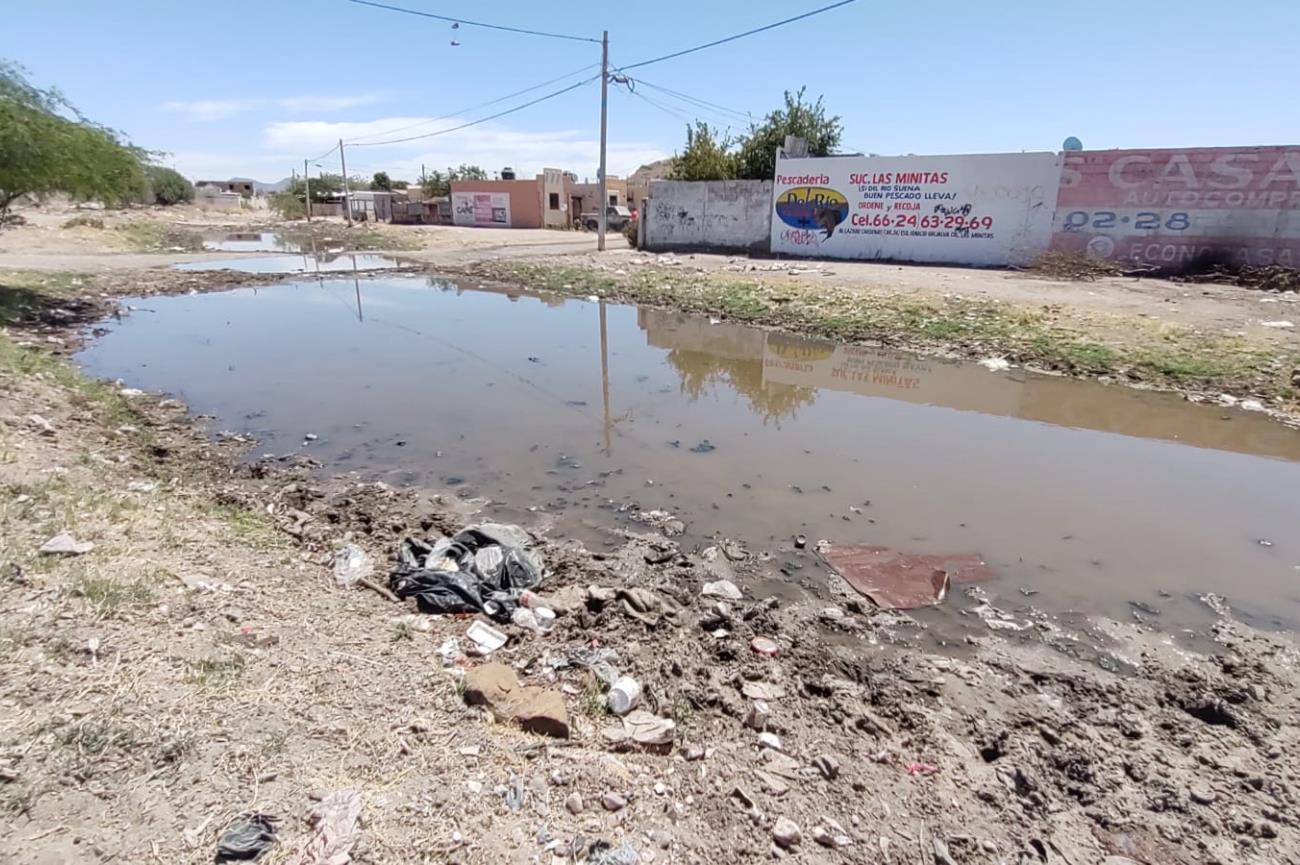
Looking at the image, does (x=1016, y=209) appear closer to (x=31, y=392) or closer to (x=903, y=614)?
(x=903, y=614)

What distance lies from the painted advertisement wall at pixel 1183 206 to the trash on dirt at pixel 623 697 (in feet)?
59.1

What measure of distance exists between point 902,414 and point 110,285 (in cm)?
1609

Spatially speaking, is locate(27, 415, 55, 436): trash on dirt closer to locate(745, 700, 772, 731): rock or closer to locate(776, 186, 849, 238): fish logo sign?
locate(745, 700, 772, 731): rock

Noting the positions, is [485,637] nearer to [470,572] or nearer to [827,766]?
[470,572]

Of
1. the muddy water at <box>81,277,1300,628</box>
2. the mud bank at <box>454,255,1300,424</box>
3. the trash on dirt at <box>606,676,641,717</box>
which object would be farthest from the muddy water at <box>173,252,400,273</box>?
the trash on dirt at <box>606,676,641,717</box>

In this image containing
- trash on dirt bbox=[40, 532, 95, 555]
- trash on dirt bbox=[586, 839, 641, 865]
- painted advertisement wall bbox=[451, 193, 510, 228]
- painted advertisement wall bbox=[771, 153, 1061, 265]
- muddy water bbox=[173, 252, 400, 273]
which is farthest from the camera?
painted advertisement wall bbox=[451, 193, 510, 228]

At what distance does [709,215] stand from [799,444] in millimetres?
A: 18803

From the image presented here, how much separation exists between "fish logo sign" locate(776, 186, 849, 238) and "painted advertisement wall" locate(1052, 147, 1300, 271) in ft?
19.1

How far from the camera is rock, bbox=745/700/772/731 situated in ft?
8.31

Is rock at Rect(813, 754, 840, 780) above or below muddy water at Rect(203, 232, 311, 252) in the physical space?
below

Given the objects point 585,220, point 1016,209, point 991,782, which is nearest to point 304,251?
point 585,220

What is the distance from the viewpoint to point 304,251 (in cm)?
2541

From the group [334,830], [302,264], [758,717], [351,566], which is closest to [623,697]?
[758,717]

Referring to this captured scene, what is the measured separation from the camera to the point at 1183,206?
15.2 meters
